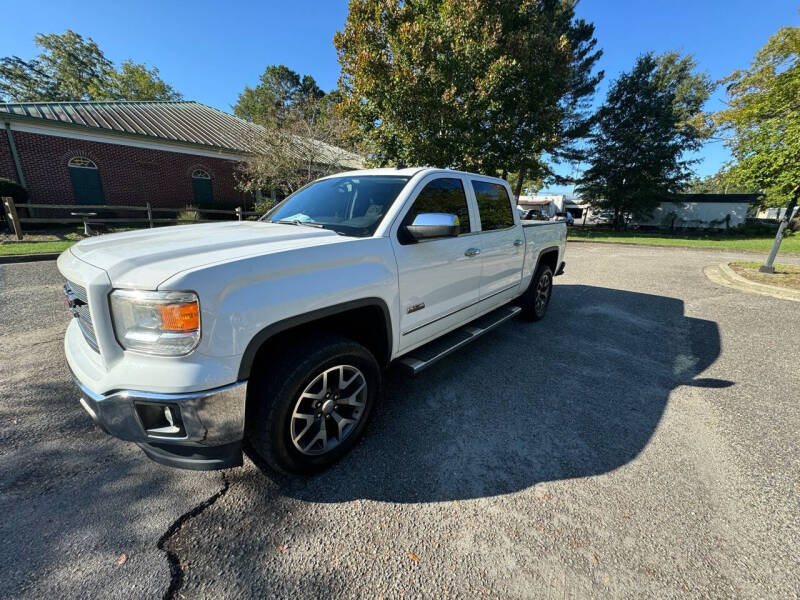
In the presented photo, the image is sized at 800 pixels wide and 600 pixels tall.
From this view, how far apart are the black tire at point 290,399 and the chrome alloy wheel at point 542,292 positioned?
12.0 feet

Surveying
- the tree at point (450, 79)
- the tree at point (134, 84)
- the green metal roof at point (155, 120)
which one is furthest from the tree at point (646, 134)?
the tree at point (134, 84)

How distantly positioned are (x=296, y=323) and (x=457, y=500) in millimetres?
1449

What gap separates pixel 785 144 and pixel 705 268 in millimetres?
3884

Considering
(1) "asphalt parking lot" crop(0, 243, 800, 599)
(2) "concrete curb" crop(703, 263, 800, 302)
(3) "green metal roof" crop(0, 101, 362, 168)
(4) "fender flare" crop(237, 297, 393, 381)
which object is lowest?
(1) "asphalt parking lot" crop(0, 243, 800, 599)

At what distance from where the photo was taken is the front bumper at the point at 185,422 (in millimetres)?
1644

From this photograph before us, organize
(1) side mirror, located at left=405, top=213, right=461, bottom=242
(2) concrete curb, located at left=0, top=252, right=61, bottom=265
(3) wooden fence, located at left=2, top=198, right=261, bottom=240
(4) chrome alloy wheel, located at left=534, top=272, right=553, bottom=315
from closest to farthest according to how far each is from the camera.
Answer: (1) side mirror, located at left=405, top=213, right=461, bottom=242 → (4) chrome alloy wheel, located at left=534, top=272, right=553, bottom=315 → (2) concrete curb, located at left=0, top=252, right=61, bottom=265 → (3) wooden fence, located at left=2, top=198, right=261, bottom=240

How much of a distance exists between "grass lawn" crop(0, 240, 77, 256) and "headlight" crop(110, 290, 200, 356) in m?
10.4

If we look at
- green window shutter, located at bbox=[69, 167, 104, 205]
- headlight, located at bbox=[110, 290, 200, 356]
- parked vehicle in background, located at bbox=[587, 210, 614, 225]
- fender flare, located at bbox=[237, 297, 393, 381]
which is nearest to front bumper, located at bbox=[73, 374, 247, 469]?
fender flare, located at bbox=[237, 297, 393, 381]

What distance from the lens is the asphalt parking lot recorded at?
1.62 meters

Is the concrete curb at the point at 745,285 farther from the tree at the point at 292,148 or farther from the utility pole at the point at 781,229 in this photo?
the tree at the point at 292,148

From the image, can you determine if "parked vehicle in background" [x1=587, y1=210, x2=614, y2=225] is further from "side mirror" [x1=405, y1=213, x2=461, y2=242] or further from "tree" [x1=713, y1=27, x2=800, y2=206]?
"side mirror" [x1=405, y1=213, x2=461, y2=242]

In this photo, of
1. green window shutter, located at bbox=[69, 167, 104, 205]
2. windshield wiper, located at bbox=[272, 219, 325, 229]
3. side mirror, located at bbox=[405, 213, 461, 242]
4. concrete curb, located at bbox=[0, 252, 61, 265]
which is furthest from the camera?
green window shutter, located at bbox=[69, 167, 104, 205]

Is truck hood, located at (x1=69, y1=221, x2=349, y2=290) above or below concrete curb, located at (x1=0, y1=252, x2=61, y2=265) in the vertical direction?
above

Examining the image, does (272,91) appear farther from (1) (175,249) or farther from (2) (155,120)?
(1) (175,249)
